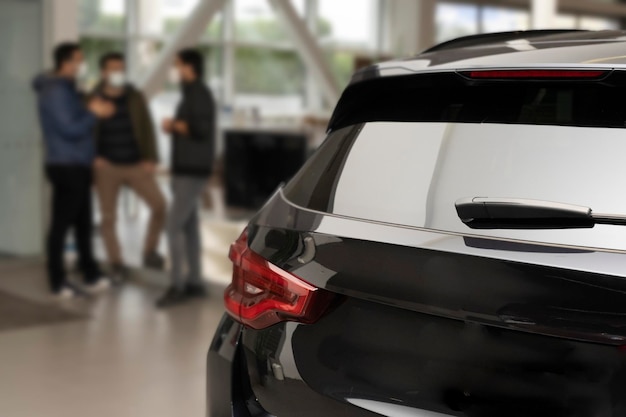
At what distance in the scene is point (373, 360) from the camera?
161 centimetres

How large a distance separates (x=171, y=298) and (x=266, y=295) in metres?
4.36

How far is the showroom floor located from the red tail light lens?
8.28 ft

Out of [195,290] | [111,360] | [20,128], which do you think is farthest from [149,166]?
[111,360]

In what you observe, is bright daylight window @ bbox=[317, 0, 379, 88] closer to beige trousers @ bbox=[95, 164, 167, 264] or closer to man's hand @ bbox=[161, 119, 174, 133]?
beige trousers @ bbox=[95, 164, 167, 264]

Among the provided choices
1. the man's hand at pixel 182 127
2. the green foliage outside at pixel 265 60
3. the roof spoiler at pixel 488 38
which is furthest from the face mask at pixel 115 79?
the green foliage outside at pixel 265 60

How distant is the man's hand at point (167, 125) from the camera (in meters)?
5.89

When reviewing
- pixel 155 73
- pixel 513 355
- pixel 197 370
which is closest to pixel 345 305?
pixel 513 355

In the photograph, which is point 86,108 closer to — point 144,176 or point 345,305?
point 144,176

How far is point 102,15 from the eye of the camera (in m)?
12.1

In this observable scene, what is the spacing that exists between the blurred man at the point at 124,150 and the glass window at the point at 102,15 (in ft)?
19.0

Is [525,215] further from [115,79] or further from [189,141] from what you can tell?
[115,79]

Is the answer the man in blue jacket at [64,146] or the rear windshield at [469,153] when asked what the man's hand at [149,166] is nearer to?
the man in blue jacket at [64,146]

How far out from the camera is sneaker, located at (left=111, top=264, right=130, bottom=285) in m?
6.76

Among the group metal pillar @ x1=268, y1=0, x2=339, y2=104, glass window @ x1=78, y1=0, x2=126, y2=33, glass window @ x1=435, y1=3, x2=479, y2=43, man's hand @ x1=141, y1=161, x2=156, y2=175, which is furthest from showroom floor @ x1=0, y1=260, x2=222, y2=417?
glass window @ x1=435, y1=3, x2=479, y2=43
